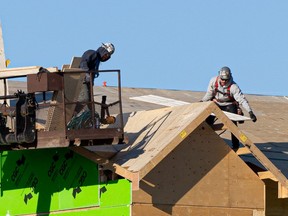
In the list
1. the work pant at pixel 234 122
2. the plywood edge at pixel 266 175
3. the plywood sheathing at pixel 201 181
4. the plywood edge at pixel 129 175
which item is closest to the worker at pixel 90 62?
the plywood edge at pixel 129 175

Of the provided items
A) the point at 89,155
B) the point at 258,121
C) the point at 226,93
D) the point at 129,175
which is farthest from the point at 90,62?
the point at 258,121

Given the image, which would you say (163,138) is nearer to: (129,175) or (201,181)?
(201,181)

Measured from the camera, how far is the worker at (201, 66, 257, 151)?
89.4 ft

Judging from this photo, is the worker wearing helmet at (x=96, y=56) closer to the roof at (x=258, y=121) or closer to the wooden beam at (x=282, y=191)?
the roof at (x=258, y=121)

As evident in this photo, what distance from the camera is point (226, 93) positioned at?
1080 inches

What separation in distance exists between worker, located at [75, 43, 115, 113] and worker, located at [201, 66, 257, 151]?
9.42 ft

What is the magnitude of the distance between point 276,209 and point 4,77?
7196 millimetres

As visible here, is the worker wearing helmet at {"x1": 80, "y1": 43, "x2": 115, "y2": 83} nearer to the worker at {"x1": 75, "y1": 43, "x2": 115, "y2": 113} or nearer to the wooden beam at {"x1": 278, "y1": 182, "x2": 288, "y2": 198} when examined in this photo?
the worker at {"x1": 75, "y1": 43, "x2": 115, "y2": 113}

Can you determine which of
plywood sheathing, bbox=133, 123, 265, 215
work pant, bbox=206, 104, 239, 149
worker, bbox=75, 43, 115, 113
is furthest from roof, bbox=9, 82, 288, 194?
worker, bbox=75, 43, 115, 113

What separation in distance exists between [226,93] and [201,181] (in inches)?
109

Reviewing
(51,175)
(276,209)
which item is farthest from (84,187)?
(276,209)

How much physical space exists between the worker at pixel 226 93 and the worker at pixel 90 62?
2871 millimetres

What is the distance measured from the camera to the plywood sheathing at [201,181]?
25.0 meters

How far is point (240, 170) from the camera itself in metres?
26.2
